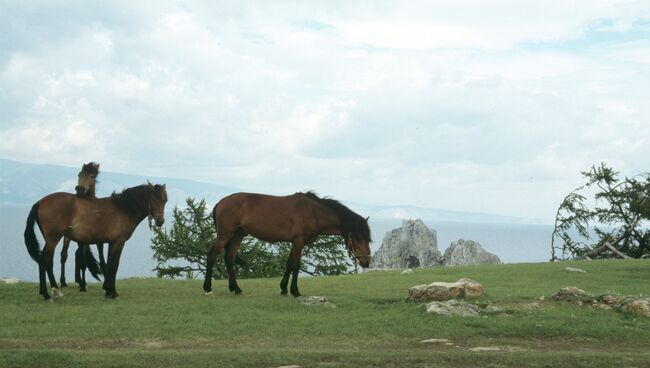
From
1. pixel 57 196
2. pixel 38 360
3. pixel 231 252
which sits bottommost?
pixel 38 360

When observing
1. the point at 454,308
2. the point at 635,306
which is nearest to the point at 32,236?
the point at 454,308

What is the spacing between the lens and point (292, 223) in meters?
18.0

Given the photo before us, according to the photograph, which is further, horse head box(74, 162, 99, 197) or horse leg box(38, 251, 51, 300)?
horse head box(74, 162, 99, 197)

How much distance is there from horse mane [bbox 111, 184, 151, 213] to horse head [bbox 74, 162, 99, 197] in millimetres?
1375

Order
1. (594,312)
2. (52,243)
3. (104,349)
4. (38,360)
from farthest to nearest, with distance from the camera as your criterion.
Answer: (52,243) → (594,312) → (104,349) → (38,360)

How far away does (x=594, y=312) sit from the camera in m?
15.2

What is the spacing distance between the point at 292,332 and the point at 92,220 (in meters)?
6.76

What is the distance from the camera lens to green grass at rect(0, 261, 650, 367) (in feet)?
35.8

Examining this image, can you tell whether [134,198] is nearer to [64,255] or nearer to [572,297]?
[64,255]

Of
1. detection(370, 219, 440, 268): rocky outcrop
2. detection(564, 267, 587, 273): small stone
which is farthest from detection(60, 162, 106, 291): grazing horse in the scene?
detection(370, 219, 440, 268): rocky outcrop

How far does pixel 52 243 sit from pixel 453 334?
9.74 m

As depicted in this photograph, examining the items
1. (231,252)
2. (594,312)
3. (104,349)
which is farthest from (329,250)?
(104,349)

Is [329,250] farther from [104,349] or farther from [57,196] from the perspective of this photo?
[104,349]

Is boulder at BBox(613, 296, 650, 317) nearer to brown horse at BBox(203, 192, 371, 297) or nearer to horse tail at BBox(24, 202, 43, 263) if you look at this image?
brown horse at BBox(203, 192, 371, 297)
